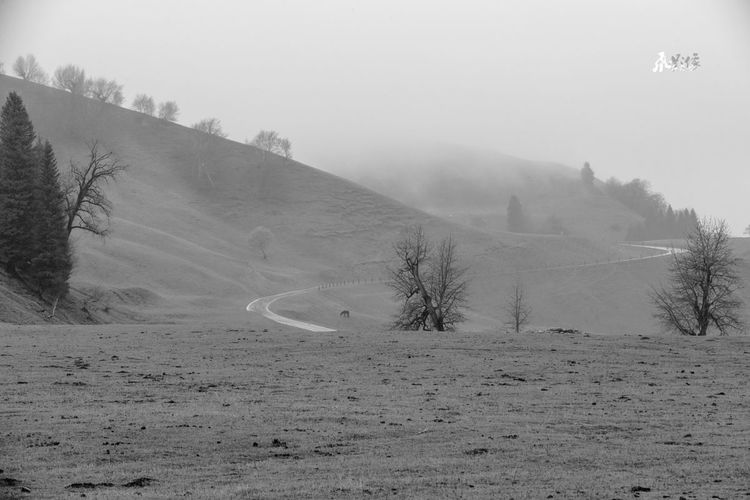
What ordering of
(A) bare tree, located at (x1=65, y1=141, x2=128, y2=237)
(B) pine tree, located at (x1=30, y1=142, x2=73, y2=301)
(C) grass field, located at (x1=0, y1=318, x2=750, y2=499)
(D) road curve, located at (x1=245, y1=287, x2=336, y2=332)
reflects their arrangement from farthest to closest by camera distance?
1. (D) road curve, located at (x1=245, y1=287, x2=336, y2=332)
2. (A) bare tree, located at (x1=65, y1=141, x2=128, y2=237)
3. (B) pine tree, located at (x1=30, y1=142, x2=73, y2=301)
4. (C) grass field, located at (x1=0, y1=318, x2=750, y2=499)

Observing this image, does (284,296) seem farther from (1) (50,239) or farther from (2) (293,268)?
(1) (50,239)

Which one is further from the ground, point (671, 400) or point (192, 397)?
point (671, 400)

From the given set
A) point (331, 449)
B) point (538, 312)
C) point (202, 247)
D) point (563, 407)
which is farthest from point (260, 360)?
point (202, 247)

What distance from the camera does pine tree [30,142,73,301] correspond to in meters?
70.6

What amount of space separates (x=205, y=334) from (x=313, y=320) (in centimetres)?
5604

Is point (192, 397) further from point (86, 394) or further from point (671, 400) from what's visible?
point (671, 400)

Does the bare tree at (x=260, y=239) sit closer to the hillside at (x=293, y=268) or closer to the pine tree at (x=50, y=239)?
the hillside at (x=293, y=268)

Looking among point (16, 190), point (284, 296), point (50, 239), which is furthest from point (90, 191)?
point (284, 296)

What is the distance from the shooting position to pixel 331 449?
19.0m

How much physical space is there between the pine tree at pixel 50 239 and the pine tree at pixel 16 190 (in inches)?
29.7

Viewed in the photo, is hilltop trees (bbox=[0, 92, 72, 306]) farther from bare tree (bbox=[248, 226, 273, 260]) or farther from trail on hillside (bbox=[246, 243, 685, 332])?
bare tree (bbox=[248, 226, 273, 260])

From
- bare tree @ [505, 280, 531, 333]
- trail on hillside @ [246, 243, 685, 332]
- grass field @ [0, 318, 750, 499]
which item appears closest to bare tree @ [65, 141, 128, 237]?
trail on hillside @ [246, 243, 685, 332]

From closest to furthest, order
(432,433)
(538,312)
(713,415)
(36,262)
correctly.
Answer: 1. (432,433)
2. (713,415)
3. (36,262)
4. (538,312)

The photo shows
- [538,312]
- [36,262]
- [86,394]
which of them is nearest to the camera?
[86,394]
